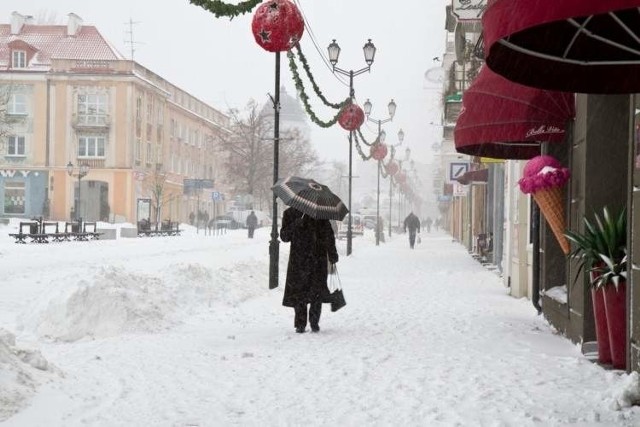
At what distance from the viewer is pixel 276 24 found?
12.3 meters

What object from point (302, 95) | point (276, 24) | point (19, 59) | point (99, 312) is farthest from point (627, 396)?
point (19, 59)

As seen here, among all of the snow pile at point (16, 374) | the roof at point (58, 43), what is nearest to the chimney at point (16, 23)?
the roof at point (58, 43)

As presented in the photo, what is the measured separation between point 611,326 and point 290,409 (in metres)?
3.03

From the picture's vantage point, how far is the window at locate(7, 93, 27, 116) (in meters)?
55.4

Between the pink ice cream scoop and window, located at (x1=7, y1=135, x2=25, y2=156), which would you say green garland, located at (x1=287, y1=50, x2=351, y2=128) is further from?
window, located at (x1=7, y1=135, x2=25, y2=156)

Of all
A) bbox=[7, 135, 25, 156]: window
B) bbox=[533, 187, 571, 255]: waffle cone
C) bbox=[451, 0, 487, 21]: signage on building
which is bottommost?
bbox=[533, 187, 571, 255]: waffle cone

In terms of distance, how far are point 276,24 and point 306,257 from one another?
4.18 metres

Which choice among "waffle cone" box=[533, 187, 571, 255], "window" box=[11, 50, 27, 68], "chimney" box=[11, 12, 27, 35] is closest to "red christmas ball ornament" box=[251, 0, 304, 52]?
"waffle cone" box=[533, 187, 571, 255]

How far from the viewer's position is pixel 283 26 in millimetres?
12344

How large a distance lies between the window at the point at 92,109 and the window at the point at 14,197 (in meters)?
5.98

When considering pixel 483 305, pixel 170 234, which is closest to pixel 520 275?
pixel 483 305

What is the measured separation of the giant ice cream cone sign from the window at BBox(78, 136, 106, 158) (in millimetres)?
49704

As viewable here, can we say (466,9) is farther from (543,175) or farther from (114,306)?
(114,306)

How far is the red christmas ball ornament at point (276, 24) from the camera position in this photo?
12.3 m
